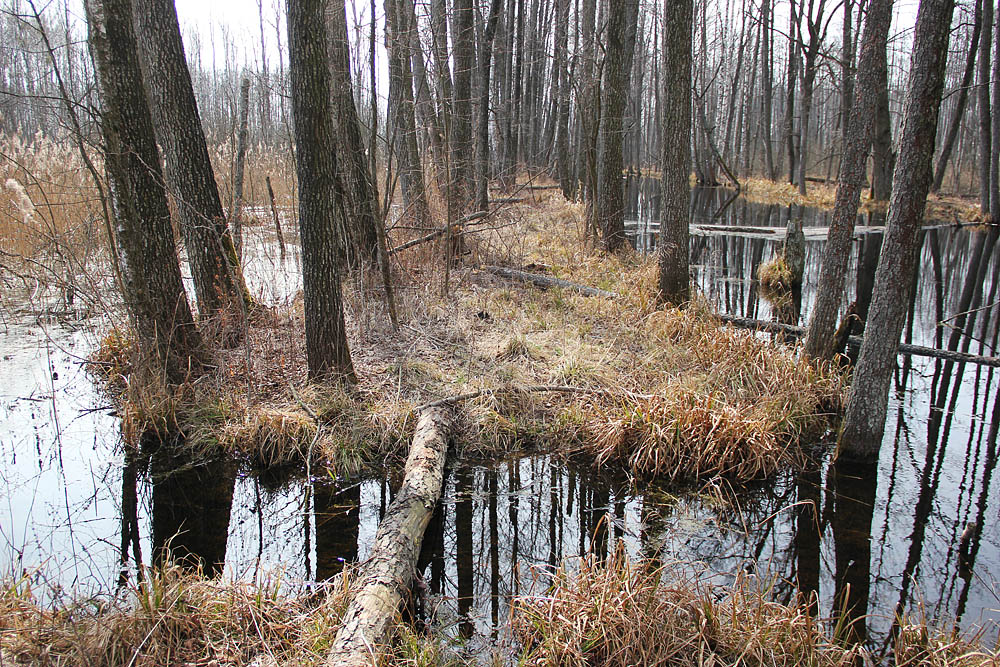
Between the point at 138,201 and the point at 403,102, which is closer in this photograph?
the point at 138,201

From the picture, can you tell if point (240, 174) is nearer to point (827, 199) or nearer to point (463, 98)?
point (463, 98)

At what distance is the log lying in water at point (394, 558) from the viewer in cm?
267

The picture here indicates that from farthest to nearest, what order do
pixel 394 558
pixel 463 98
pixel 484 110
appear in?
1. pixel 484 110
2. pixel 463 98
3. pixel 394 558

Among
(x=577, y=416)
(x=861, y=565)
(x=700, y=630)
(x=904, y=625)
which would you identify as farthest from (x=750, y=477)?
(x=700, y=630)

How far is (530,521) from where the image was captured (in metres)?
4.25

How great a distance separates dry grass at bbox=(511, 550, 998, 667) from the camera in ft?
9.14

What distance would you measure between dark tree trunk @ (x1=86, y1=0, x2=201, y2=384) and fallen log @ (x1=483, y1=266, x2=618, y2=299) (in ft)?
14.9

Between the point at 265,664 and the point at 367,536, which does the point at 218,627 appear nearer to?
the point at 265,664

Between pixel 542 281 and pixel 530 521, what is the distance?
16.7ft

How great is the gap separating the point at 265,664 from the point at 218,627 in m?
0.49

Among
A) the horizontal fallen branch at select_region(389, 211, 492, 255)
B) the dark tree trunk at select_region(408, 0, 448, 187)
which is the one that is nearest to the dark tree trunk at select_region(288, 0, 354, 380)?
the horizontal fallen branch at select_region(389, 211, 492, 255)

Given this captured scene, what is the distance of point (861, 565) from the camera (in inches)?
147

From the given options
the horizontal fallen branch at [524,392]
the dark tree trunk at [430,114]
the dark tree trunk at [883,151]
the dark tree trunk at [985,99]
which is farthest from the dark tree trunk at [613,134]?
the dark tree trunk at [985,99]

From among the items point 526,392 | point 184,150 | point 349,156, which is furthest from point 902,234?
point 184,150
